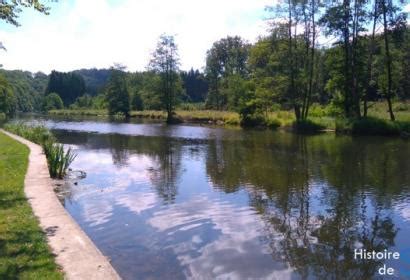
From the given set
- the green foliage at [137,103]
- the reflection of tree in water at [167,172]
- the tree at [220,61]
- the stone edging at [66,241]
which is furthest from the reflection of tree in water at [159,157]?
the green foliage at [137,103]

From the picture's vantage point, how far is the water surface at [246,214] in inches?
313

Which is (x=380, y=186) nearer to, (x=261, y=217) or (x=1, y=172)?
(x=261, y=217)

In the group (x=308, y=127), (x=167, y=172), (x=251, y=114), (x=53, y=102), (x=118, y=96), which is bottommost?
(x=167, y=172)

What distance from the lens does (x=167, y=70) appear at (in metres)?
70.0

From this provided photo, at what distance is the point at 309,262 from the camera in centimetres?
796

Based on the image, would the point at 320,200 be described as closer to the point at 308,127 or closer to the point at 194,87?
the point at 308,127

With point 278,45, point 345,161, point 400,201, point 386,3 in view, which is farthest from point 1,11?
point 278,45

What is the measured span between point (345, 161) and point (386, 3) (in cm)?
2136

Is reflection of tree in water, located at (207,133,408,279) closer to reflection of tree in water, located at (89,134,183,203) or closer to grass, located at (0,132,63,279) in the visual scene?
reflection of tree in water, located at (89,134,183,203)

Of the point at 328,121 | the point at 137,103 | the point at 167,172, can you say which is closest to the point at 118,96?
the point at 137,103

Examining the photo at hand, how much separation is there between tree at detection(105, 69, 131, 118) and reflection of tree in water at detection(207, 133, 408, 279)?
66.4 metres

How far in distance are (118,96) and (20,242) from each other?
279 ft

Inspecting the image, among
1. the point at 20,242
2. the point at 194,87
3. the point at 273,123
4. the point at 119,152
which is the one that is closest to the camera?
the point at 20,242

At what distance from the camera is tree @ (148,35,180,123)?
69312 millimetres
